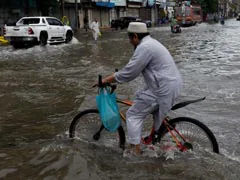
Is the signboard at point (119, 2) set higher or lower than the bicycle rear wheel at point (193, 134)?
higher

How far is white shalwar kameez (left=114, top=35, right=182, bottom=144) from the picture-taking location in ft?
13.4

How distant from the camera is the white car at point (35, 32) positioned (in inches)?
822

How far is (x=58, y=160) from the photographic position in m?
4.79

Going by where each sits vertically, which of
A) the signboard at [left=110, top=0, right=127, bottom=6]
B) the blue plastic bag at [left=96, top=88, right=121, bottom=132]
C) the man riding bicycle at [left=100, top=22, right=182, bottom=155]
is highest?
the signboard at [left=110, top=0, right=127, bottom=6]

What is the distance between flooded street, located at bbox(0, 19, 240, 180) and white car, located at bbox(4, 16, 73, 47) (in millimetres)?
6096

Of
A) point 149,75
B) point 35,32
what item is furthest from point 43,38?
point 149,75

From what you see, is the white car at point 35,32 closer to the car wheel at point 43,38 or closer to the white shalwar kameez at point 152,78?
the car wheel at point 43,38

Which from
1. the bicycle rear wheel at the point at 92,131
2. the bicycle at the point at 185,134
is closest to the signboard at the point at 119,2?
the bicycle rear wheel at the point at 92,131

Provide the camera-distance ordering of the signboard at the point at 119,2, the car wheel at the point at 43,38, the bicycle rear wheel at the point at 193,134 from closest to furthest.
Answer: the bicycle rear wheel at the point at 193,134
the car wheel at the point at 43,38
the signboard at the point at 119,2

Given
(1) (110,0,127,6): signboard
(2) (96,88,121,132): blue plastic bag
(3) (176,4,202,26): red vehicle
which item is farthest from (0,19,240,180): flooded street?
(1) (110,0,127,6): signboard

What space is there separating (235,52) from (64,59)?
321 inches

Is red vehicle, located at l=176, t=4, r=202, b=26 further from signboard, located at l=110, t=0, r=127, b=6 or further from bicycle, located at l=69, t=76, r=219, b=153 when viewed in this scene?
bicycle, located at l=69, t=76, r=219, b=153

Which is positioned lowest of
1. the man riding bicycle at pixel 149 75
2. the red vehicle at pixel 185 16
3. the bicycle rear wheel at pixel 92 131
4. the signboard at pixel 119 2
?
the bicycle rear wheel at pixel 92 131

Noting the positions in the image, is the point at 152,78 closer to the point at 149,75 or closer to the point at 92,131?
the point at 149,75
